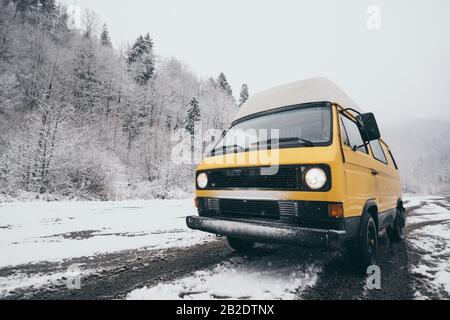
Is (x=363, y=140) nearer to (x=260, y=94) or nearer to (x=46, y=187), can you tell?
(x=260, y=94)

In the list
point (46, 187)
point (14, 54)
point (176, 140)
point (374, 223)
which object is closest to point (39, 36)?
point (14, 54)

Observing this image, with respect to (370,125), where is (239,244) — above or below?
below

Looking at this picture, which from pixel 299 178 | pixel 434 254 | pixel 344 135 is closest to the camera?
pixel 299 178

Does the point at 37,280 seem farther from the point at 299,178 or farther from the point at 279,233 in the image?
the point at 299,178

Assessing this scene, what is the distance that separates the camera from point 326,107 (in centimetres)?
324

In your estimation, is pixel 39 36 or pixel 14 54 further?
pixel 39 36

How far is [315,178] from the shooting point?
2590 mm

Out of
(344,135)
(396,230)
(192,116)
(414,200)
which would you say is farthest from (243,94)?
(344,135)

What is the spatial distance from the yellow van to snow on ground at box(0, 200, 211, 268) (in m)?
1.72

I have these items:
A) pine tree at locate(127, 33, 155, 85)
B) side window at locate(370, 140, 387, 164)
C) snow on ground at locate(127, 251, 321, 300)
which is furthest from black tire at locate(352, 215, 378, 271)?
pine tree at locate(127, 33, 155, 85)

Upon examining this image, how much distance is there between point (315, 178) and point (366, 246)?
1.13 meters

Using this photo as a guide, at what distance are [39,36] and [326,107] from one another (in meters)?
37.7
